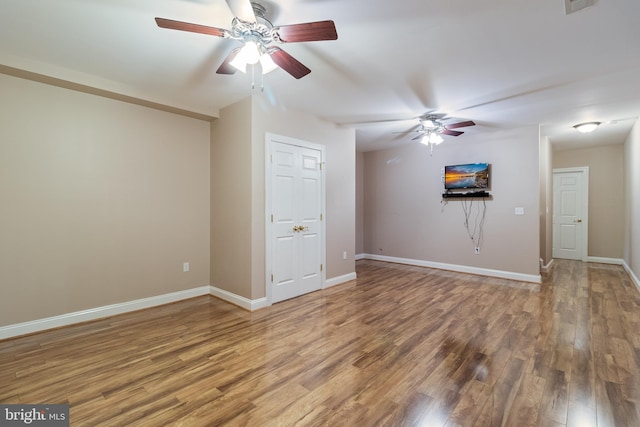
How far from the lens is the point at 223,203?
13.2 feet

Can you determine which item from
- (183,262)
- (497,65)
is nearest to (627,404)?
(497,65)

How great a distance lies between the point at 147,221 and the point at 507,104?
491cm

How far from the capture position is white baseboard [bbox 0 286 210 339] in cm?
282

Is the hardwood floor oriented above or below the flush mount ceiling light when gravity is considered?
below

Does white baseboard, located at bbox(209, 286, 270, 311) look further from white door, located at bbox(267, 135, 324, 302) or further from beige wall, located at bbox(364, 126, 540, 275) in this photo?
beige wall, located at bbox(364, 126, 540, 275)

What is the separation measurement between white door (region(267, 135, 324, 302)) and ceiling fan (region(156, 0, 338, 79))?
62.5 inches

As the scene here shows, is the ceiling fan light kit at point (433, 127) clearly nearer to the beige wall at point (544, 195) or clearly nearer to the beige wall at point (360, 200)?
the beige wall at point (544, 195)

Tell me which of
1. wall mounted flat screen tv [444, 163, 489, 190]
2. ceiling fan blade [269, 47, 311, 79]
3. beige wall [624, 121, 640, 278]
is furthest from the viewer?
wall mounted flat screen tv [444, 163, 489, 190]

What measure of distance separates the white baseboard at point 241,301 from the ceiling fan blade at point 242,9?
2.94 m

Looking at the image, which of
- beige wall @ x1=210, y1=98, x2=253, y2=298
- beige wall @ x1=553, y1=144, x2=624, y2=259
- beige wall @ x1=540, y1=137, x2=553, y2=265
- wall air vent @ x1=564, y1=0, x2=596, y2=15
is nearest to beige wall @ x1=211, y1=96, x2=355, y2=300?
beige wall @ x1=210, y1=98, x2=253, y2=298

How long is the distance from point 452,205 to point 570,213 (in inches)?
134

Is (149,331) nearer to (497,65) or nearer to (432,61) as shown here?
(432,61)

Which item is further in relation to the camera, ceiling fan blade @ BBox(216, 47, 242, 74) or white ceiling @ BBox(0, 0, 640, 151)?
ceiling fan blade @ BBox(216, 47, 242, 74)

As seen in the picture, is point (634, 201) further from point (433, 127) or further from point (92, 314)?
point (92, 314)
